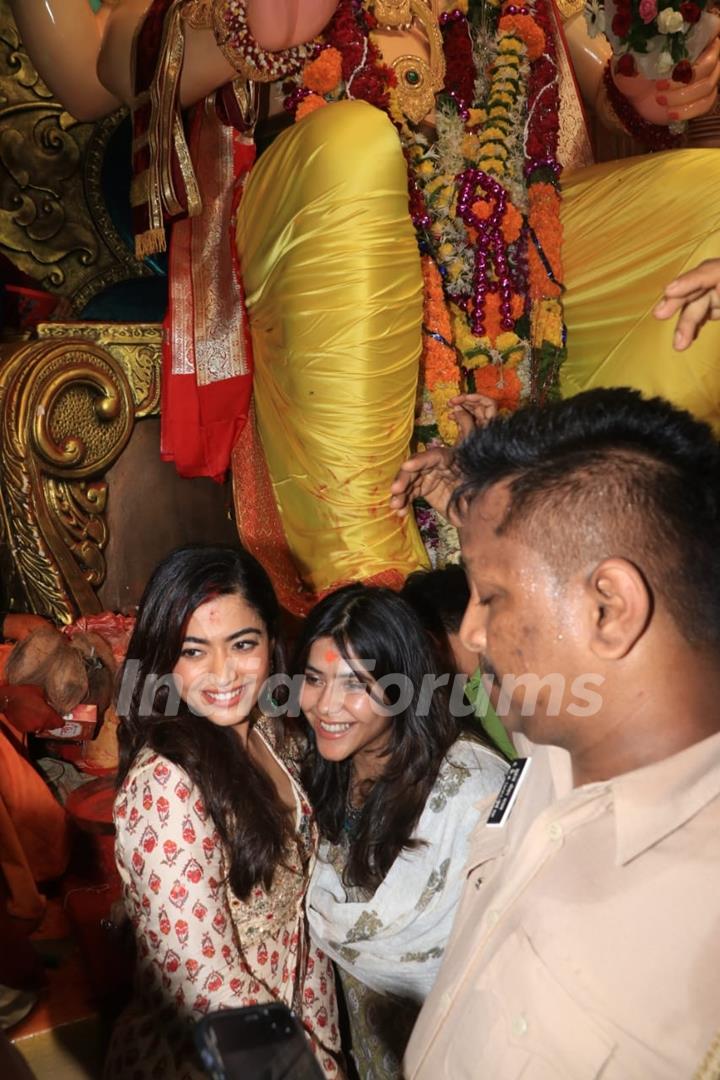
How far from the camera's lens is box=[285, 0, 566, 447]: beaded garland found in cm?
283

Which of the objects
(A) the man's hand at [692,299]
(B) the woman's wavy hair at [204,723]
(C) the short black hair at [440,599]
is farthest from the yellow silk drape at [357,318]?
(A) the man's hand at [692,299]

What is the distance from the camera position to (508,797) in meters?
1.15

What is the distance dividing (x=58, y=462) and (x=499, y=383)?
3.43 feet

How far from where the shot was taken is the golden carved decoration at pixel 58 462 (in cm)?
263

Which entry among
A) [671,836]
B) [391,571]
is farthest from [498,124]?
[671,836]

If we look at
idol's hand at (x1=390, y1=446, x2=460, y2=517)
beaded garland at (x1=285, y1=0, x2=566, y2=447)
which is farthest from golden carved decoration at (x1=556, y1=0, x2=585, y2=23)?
idol's hand at (x1=390, y1=446, x2=460, y2=517)

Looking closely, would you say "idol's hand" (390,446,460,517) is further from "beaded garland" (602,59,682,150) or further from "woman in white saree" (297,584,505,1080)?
"beaded garland" (602,59,682,150)

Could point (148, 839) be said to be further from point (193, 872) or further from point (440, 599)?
point (440, 599)

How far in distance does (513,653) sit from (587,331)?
1996 mm

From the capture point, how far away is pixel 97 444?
2781 mm

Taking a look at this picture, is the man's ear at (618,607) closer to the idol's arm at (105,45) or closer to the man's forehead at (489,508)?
the man's forehead at (489,508)

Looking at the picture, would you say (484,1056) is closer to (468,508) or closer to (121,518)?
(468,508)

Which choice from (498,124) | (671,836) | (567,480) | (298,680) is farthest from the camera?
(498,124)

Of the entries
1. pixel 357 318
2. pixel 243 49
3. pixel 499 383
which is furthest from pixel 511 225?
pixel 243 49
